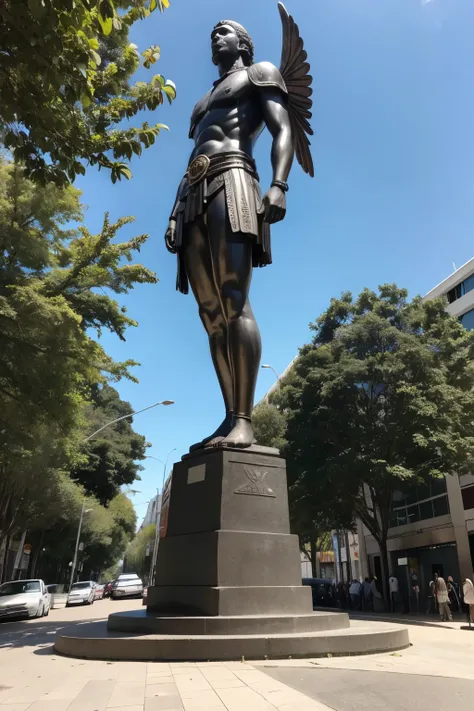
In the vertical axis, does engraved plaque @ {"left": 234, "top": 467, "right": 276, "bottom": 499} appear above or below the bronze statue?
below

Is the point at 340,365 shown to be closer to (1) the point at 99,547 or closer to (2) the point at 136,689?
(2) the point at 136,689

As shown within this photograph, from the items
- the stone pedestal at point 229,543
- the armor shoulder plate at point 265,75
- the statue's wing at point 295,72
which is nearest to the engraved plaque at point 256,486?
the stone pedestal at point 229,543

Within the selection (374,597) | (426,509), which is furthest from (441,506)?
(374,597)

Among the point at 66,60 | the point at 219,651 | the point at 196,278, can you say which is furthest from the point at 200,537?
the point at 66,60

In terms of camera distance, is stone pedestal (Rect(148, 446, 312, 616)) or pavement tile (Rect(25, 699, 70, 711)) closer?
pavement tile (Rect(25, 699, 70, 711))

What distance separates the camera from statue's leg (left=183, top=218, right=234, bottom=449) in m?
6.07

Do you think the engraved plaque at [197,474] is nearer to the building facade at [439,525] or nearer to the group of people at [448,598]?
the group of people at [448,598]

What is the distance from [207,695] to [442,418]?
1628 cm

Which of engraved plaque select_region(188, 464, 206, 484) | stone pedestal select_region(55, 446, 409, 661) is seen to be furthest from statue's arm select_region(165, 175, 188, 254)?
engraved plaque select_region(188, 464, 206, 484)

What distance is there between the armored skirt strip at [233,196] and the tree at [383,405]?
12.9 meters

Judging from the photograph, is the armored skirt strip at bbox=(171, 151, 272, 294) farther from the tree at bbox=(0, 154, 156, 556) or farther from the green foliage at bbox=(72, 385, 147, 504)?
the green foliage at bbox=(72, 385, 147, 504)

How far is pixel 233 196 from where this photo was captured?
5.87 meters

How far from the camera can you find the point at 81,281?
1258cm

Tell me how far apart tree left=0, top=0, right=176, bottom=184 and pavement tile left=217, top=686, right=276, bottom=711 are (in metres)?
3.96
